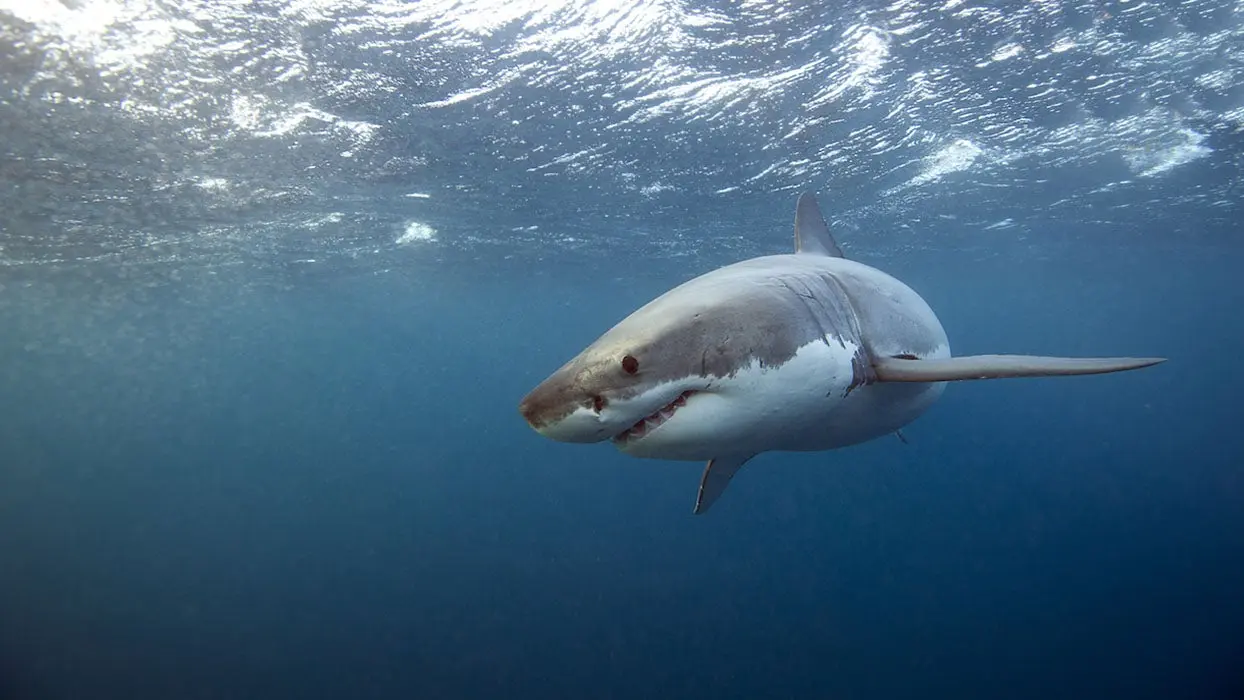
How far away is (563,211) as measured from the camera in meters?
20.5

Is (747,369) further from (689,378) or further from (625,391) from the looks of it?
(625,391)

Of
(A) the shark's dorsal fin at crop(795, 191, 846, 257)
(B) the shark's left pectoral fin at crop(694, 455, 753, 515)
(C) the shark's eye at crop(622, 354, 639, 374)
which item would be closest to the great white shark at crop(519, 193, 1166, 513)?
(C) the shark's eye at crop(622, 354, 639, 374)

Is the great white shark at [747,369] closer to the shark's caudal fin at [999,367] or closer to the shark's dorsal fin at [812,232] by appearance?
the shark's caudal fin at [999,367]

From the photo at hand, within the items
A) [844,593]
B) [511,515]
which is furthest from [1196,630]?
[511,515]

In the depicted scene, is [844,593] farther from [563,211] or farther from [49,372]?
[49,372]

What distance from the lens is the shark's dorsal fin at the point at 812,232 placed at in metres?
6.22

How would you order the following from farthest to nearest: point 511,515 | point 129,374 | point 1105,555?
point 129,374 → point 511,515 → point 1105,555

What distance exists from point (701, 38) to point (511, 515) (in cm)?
2606

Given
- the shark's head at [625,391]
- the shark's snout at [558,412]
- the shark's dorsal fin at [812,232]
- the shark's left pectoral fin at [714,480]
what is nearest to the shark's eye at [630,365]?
the shark's head at [625,391]

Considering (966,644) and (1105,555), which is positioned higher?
(966,644)

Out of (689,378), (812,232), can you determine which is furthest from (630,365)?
(812,232)

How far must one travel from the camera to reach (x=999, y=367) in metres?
3.22

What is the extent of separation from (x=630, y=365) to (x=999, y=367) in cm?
204

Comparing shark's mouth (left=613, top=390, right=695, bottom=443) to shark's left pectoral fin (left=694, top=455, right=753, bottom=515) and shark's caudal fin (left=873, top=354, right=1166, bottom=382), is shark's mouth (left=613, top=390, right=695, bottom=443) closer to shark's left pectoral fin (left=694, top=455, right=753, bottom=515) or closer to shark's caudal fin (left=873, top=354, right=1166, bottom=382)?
shark's caudal fin (left=873, top=354, right=1166, bottom=382)
